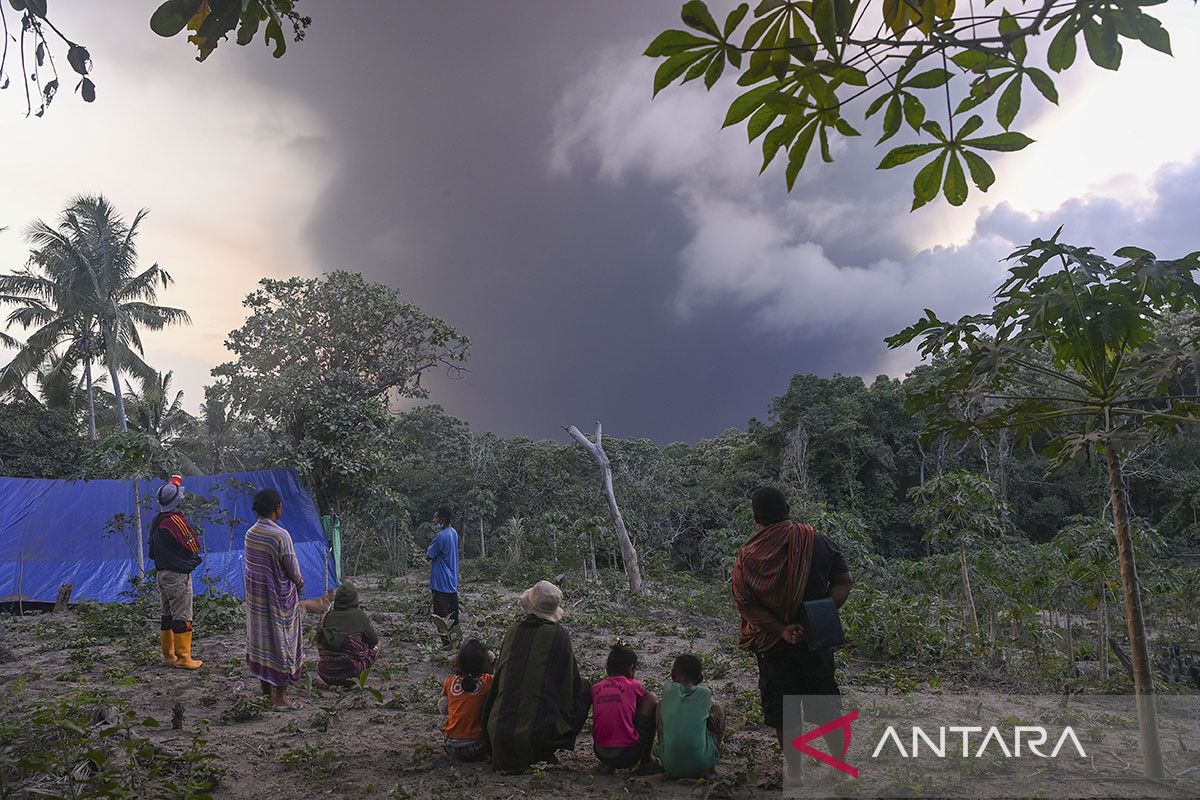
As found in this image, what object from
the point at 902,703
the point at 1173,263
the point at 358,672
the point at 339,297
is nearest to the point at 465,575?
the point at 339,297

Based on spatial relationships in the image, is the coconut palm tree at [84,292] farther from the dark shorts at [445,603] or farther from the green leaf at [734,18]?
the green leaf at [734,18]

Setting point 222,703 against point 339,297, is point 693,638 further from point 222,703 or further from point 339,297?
point 339,297

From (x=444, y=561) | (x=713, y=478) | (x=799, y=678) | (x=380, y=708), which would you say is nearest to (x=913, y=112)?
(x=799, y=678)

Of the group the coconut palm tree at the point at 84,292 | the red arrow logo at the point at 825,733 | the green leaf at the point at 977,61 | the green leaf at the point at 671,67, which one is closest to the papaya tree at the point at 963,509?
the red arrow logo at the point at 825,733

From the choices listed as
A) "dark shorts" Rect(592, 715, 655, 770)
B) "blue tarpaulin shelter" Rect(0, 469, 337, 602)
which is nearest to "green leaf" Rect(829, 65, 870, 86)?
"dark shorts" Rect(592, 715, 655, 770)

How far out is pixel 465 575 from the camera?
1544 cm

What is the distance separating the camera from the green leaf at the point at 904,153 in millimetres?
1491

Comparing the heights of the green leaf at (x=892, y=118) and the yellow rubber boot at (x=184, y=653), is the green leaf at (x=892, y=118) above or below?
above

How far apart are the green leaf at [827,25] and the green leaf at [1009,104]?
42cm

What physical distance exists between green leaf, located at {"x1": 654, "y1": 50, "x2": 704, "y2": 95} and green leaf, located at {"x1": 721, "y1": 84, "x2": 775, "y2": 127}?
4.7 inches

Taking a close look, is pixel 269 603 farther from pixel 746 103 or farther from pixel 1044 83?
pixel 1044 83

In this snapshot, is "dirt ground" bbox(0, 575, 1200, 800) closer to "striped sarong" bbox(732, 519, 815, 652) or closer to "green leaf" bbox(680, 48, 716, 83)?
"striped sarong" bbox(732, 519, 815, 652)

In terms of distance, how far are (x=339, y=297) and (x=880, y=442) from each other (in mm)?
15005

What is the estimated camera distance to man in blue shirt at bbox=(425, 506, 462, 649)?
713 cm
